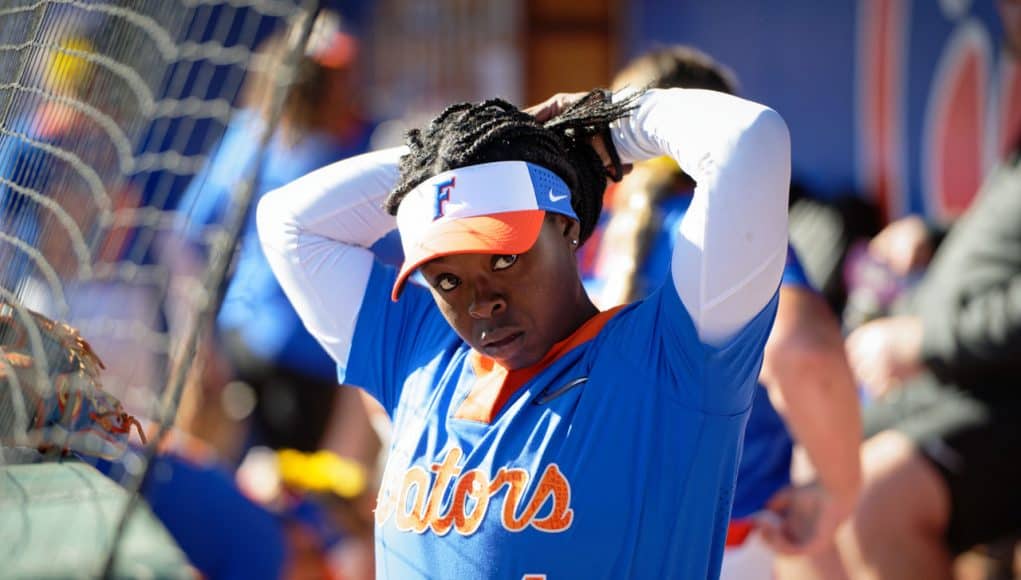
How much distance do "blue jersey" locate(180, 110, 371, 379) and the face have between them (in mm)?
2407

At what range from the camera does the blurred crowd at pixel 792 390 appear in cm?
300

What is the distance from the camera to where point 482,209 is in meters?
2.15

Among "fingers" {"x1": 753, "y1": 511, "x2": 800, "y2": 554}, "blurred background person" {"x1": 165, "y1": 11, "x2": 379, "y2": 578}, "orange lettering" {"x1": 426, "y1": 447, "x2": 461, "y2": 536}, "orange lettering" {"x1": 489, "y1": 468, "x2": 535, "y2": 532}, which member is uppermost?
"orange lettering" {"x1": 489, "y1": 468, "x2": 535, "y2": 532}

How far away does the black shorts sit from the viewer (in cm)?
359

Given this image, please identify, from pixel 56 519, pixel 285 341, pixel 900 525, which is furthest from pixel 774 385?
pixel 285 341

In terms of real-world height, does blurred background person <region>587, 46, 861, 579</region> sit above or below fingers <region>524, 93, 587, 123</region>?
below

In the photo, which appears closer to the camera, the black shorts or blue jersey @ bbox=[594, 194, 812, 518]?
blue jersey @ bbox=[594, 194, 812, 518]

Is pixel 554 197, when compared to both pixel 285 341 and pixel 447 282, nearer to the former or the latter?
pixel 447 282

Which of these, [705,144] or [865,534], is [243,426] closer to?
[865,534]

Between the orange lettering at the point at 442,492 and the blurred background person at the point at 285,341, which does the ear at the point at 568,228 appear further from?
the blurred background person at the point at 285,341

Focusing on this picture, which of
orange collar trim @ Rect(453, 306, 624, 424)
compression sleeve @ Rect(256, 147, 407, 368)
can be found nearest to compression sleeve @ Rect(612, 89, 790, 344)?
orange collar trim @ Rect(453, 306, 624, 424)

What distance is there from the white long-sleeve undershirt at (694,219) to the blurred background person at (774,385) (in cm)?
60

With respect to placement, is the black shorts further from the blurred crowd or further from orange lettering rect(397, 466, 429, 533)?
orange lettering rect(397, 466, 429, 533)

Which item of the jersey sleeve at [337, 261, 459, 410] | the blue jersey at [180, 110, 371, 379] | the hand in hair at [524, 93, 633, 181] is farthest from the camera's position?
the blue jersey at [180, 110, 371, 379]
